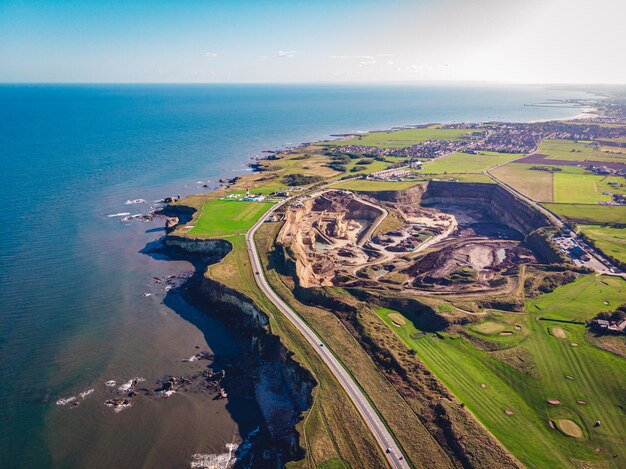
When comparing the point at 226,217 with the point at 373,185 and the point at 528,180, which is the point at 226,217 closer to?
the point at 373,185

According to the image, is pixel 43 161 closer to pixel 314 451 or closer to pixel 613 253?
pixel 314 451

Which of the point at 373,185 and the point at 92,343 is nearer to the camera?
the point at 92,343

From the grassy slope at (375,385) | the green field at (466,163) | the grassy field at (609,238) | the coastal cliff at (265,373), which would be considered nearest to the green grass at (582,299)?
the grassy field at (609,238)

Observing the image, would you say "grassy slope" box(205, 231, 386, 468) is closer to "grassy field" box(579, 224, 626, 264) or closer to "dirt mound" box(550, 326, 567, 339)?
"dirt mound" box(550, 326, 567, 339)

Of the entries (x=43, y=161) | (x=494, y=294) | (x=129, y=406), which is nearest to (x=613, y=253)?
(x=494, y=294)

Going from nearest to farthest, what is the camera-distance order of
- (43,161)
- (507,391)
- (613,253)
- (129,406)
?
(507,391), (129,406), (613,253), (43,161)

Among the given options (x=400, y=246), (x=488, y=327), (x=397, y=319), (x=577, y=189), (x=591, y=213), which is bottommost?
(x=400, y=246)

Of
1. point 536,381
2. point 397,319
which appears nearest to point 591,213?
point 397,319

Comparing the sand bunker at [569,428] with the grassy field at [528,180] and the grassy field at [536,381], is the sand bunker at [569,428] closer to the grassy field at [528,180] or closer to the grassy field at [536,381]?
the grassy field at [536,381]
